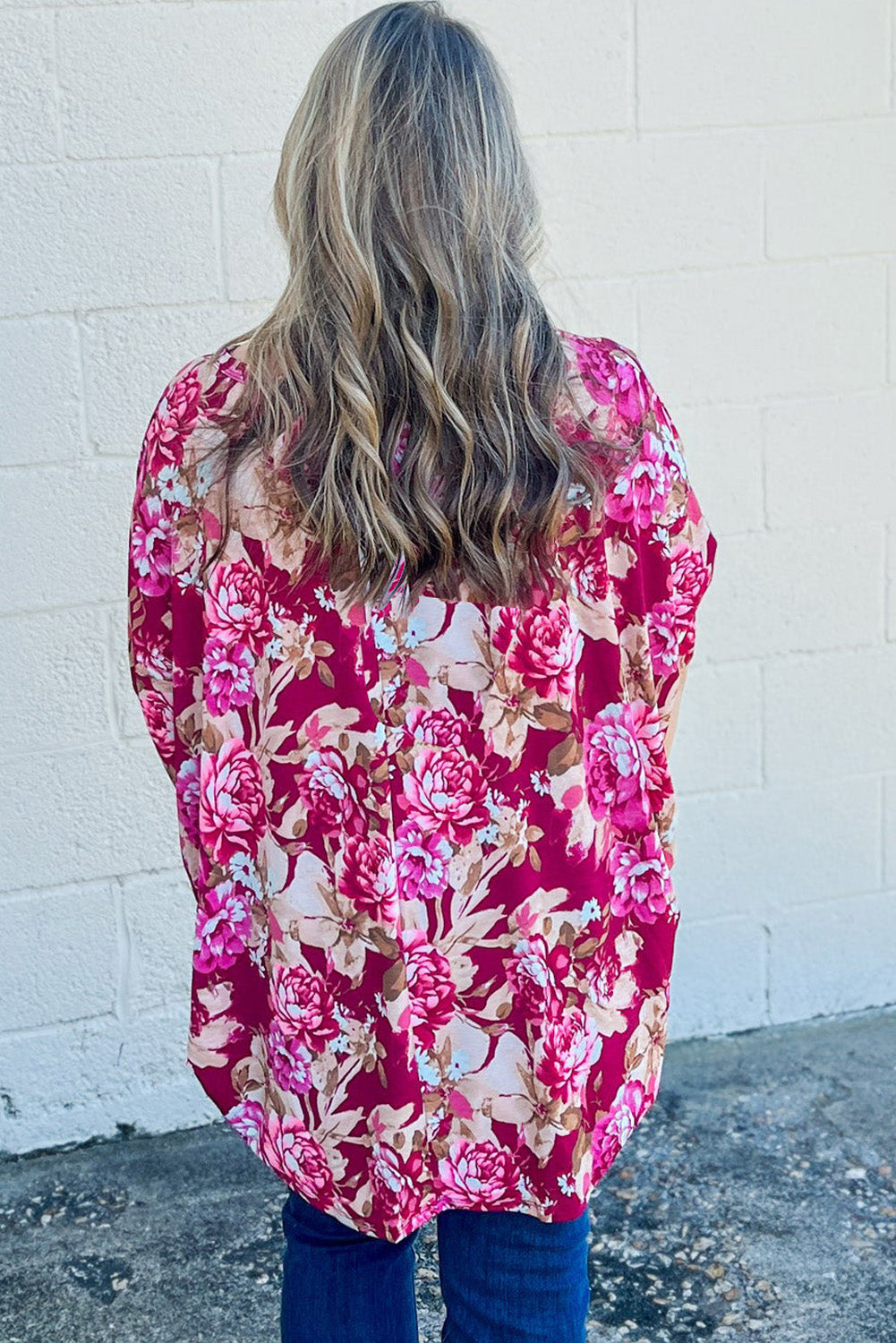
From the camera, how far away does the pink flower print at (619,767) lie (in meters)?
1.50

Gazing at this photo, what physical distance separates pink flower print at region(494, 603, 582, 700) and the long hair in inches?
1.0

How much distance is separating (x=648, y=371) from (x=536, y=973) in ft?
4.81

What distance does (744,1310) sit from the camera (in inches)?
83.3

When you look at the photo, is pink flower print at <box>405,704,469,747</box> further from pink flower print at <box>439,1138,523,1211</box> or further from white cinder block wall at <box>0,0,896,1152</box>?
white cinder block wall at <box>0,0,896,1152</box>

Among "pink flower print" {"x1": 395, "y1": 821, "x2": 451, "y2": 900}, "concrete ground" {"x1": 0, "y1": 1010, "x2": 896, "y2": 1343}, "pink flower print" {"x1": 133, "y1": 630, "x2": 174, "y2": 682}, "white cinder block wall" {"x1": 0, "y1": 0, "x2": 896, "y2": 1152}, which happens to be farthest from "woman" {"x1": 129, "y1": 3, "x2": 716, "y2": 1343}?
"white cinder block wall" {"x1": 0, "y1": 0, "x2": 896, "y2": 1152}

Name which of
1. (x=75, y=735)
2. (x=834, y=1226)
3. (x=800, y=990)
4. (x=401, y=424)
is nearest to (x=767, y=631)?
(x=800, y=990)

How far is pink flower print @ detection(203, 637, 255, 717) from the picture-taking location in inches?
57.5

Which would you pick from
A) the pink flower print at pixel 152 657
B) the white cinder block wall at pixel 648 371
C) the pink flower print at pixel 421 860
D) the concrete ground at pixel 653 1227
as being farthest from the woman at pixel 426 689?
the white cinder block wall at pixel 648 371

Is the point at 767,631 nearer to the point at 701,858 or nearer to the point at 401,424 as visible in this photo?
the point at 701,858

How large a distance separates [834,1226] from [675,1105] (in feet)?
1.42

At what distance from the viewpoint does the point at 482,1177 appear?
1.47 meters

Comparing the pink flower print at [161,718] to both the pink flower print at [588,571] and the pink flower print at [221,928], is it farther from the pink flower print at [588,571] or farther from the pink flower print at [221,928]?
the pink flower print at [588,571]

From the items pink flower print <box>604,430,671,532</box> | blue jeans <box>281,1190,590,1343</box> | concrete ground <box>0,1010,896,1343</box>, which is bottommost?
concrete ground <box>0,1010,896,1343</box>

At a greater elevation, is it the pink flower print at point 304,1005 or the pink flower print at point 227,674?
the pink flower print at point 227,674
